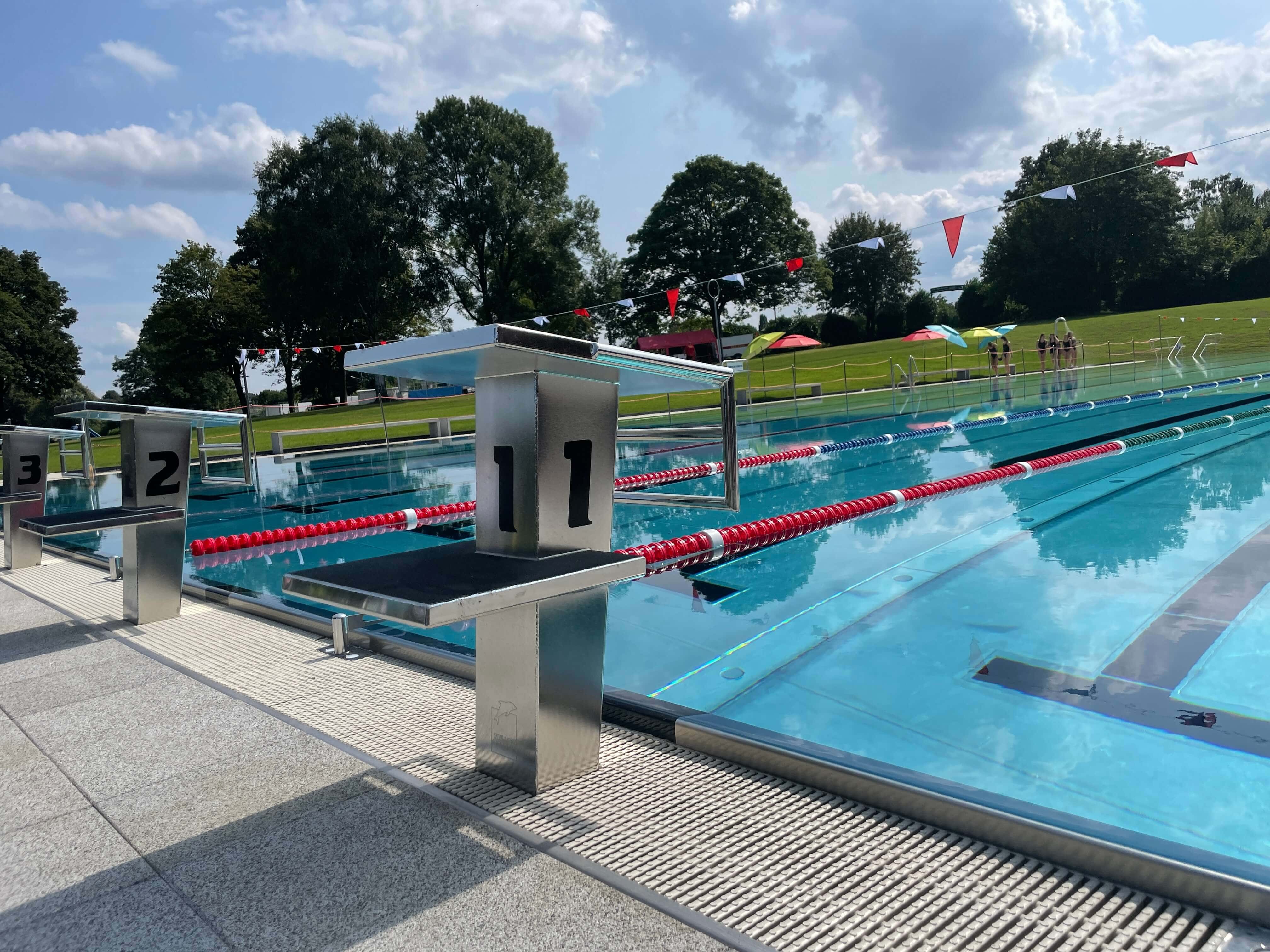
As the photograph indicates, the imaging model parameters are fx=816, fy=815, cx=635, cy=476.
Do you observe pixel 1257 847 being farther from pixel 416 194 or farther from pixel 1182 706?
pixel 416 194

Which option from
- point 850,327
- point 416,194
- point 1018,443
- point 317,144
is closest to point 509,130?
point 416,194

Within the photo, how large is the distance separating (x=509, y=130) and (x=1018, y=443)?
31.9 meters

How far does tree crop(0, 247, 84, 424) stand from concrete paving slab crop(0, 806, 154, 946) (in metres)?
41.5

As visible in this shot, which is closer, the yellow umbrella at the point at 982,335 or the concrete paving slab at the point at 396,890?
the concrete paving slab at the point at 396,890

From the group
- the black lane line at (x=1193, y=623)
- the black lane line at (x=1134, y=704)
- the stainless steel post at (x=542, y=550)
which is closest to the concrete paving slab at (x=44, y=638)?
Answer: the stainless steel post at (x=542, y=550)

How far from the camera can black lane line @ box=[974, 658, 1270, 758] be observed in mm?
2715

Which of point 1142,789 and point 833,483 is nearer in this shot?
point 1142,789

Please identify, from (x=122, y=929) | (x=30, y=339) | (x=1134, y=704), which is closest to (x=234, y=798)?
(x=122, y=929)

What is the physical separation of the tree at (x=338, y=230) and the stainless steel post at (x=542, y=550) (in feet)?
107

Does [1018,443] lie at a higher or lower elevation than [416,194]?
lower

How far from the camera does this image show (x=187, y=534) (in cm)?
819

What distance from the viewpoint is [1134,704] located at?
300 cm

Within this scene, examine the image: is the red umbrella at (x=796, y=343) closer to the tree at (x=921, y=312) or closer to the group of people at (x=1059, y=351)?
the group of people at (x=1059, y=351)

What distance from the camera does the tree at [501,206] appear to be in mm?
36125
